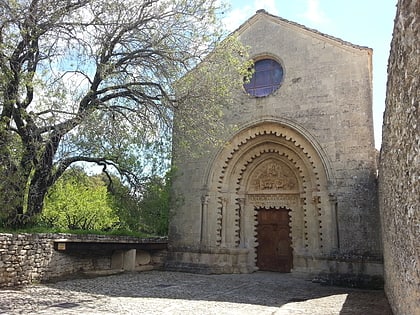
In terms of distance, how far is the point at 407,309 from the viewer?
3982 millimetres

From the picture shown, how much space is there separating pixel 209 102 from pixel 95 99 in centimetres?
299

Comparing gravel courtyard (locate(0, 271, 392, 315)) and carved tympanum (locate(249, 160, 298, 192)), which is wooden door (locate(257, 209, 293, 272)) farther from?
Answer: gravel courtyard (locate(0, 271, 392, 315))

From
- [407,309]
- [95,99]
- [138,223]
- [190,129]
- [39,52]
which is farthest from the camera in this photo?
[138,223]

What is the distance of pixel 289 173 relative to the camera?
13039 millimetres

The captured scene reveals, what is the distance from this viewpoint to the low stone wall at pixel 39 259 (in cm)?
793

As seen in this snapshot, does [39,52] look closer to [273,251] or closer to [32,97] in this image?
[32,97]

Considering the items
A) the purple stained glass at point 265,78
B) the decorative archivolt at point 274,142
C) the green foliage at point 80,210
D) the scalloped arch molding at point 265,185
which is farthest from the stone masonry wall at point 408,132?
the green foliage at point 80,210

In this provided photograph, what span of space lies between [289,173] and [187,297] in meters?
6.69

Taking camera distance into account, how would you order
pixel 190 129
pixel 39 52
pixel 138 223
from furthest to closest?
pixel 138 223 → pixel 190 129 → pixel 39 52

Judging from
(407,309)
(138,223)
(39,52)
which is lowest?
(407,309)

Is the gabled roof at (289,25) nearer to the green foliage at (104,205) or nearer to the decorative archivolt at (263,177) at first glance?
the decorative archivolt at (263,177)

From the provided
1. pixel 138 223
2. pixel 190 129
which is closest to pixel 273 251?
pixel 138 223

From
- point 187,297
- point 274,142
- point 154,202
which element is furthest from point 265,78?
point 187,297

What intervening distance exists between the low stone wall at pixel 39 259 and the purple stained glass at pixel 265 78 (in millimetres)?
6856
